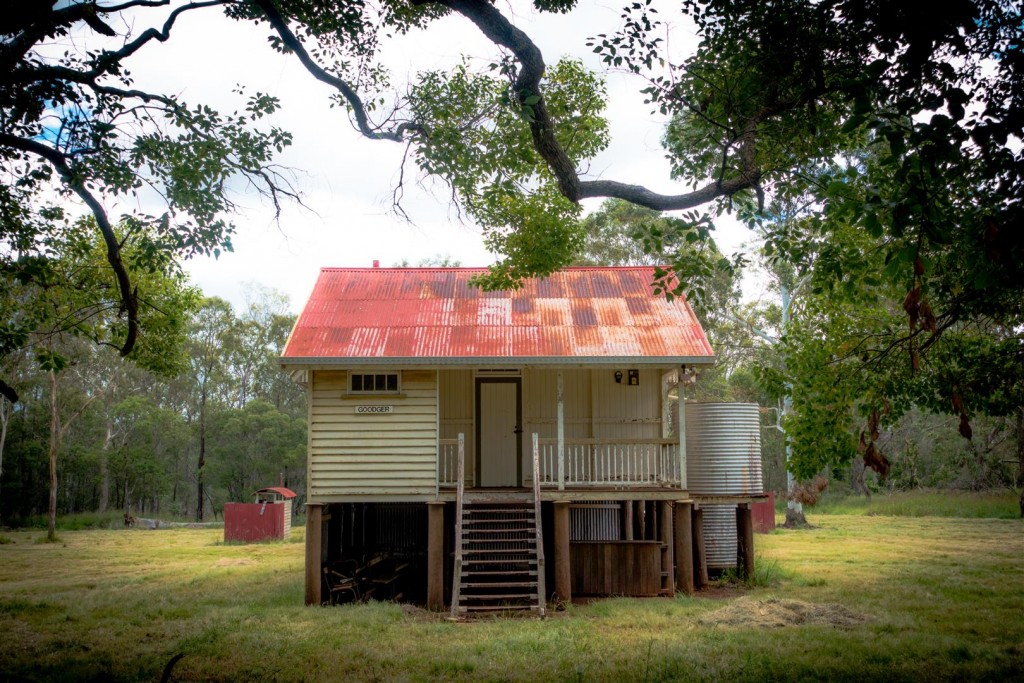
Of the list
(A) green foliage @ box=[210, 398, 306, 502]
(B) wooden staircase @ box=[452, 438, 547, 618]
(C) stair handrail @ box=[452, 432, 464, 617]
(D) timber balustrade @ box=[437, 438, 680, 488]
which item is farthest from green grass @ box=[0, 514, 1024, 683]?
(A) green foliage @ box=[210, 398, 306, 502]

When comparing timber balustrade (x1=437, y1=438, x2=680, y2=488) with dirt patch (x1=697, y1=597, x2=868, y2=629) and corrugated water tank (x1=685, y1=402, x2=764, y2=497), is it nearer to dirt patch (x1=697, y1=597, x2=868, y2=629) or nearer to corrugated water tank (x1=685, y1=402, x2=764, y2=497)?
corrugated water tank (x1=685, y1=402, x2=764, y2=497)

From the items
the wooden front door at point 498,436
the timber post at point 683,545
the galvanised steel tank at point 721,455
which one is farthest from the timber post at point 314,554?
the galvanised steel tank at point 721,455

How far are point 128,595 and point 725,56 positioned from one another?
44.7 feet

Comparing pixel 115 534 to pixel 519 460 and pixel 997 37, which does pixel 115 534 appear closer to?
pixel 519 460

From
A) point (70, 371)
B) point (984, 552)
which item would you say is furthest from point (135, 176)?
point (70, 371)

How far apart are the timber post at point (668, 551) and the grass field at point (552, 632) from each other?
0.67m

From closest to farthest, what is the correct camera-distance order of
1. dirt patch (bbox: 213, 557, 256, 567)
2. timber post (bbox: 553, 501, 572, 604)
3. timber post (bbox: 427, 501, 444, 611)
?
timber post (bbox: 427, 501, 444, 611) < timber post (bbox: 553, 501, 572, 604) < dirt patch (bbox: 213, 557, 256, 567)

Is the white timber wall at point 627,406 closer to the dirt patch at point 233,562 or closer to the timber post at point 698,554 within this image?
the timber post at point 698,554

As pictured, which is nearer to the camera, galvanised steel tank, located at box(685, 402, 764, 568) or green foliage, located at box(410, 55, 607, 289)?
green foliage, located at box(410, 55, 607, 289)

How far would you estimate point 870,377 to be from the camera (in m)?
11.4

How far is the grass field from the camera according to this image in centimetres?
925

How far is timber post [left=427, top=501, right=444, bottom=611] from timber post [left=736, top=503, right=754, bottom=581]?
20.4 ft

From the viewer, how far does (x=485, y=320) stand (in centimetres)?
1641

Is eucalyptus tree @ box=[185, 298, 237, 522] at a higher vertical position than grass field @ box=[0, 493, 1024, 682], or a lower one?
higher
